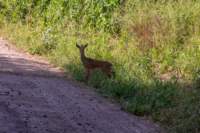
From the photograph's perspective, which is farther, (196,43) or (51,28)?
(51,28)

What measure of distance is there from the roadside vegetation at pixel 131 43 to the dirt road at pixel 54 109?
527 millimetres

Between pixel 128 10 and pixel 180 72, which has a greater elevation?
pixel 128 10

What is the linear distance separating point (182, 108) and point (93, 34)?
6829 mm

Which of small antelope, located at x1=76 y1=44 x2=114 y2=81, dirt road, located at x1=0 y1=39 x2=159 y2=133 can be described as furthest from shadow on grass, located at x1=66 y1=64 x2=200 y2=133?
dirt road, located at x1=0 y1=39 x2=159 y2=133

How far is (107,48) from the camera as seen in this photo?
603 inches

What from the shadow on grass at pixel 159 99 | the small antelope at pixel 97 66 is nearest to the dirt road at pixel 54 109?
the shadow on grass at pixel 159 99

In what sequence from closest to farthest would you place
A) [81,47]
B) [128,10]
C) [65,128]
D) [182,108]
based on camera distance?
[65,128] → [182,108] → [81,47] → [128,10]

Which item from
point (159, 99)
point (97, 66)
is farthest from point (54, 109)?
point (97, 66)

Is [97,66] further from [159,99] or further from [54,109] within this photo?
[54,109]

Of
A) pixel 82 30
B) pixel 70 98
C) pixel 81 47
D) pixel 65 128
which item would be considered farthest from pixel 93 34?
pixel 65 128

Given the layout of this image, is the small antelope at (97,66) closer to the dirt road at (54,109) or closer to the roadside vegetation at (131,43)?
the roadside vegetation at (131,43)

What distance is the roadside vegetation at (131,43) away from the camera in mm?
11211

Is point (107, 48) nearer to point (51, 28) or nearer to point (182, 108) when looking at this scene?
point (51, 28)

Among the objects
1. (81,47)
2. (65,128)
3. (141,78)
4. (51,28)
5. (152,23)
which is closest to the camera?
(65,128)
